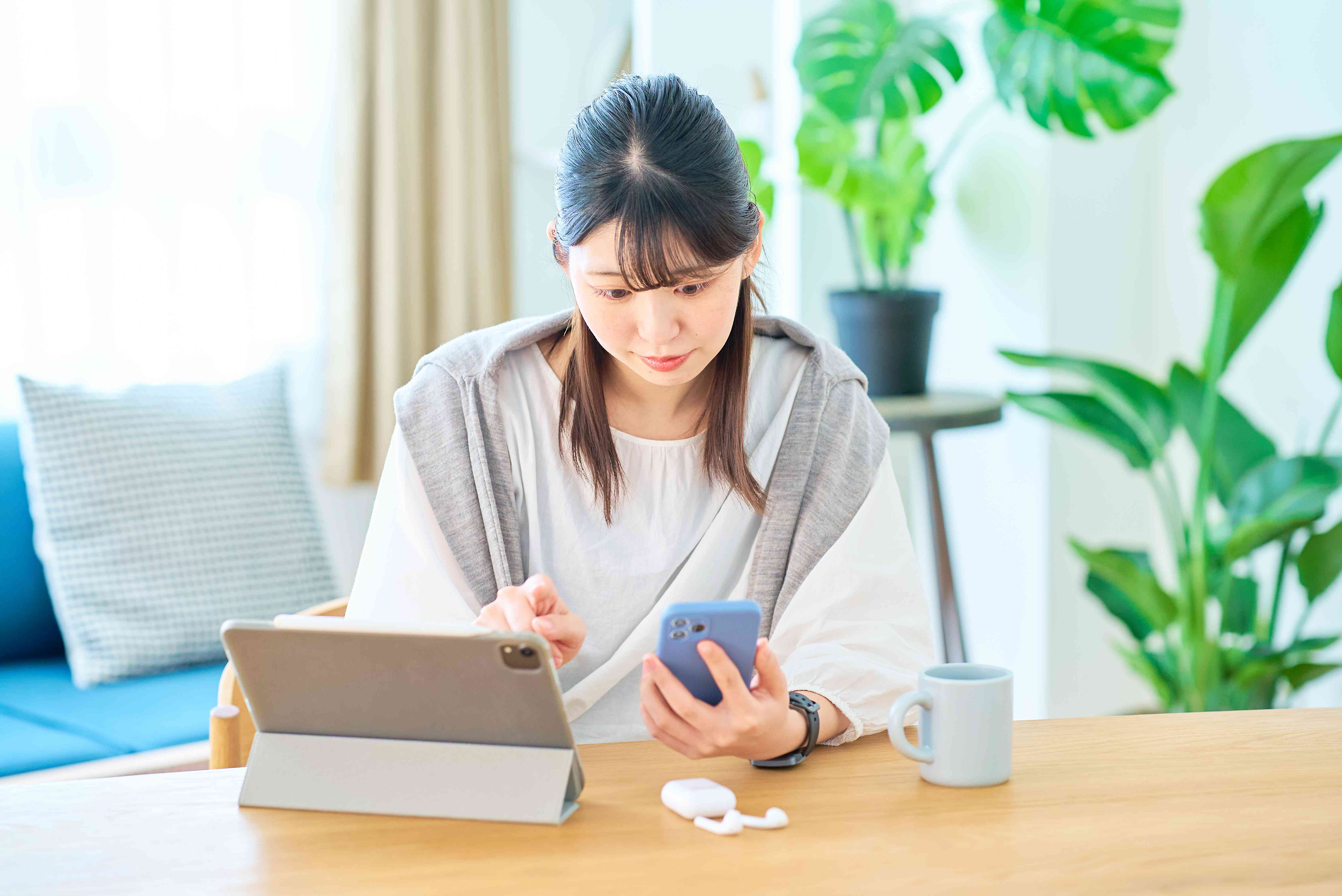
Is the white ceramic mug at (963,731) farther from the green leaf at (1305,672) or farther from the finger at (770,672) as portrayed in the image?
the green leaf at (1305,672)

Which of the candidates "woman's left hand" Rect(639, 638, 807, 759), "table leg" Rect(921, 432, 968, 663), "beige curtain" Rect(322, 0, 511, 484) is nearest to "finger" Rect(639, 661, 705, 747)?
"woman's left hand" Rect(639, 638, 807, 759)

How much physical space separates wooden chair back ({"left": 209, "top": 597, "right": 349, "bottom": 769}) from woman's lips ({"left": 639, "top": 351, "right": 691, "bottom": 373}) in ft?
1.27

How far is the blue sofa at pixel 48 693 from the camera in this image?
5.86 feet

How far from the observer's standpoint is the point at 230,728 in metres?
1.14

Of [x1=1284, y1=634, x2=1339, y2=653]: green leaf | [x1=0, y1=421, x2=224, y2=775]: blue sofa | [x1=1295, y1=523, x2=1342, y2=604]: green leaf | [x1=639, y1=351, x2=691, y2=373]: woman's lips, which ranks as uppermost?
[x1=639, y1=351, x2=691, y2=373]: woman's lips

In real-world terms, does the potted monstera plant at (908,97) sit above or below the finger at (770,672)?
above

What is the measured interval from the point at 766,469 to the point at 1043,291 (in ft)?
4.42

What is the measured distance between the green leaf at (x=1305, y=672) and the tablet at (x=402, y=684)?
1.55 m

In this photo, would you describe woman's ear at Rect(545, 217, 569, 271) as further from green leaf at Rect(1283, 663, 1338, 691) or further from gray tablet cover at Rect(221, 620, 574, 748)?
green leaf at Rect(1283, 663, 1338, 691)

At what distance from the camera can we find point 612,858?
2.43ft

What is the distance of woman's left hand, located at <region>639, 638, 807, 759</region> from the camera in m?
0.85

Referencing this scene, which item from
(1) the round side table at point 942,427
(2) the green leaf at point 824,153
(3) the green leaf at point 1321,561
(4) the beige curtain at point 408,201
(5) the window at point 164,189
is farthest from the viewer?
(4) the beige curtain at point 408,201

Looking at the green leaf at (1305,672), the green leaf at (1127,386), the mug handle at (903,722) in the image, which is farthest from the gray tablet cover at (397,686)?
the green leaf at (1305,672)

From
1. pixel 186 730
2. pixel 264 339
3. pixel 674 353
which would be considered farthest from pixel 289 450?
pixel 674 353
